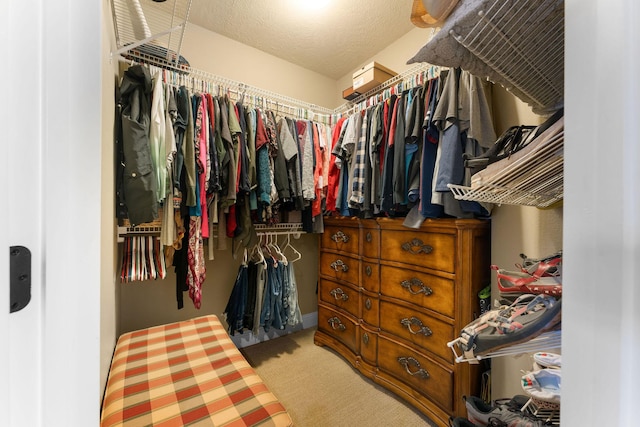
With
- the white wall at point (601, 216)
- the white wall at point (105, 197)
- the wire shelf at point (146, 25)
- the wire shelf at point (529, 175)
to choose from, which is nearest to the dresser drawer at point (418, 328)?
the wire shelf at point (529, 175)

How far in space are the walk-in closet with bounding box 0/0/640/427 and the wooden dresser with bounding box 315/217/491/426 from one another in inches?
0.5

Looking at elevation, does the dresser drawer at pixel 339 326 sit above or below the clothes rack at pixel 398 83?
below

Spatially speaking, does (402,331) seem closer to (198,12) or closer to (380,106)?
(380,106)

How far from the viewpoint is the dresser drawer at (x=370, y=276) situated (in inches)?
63.0

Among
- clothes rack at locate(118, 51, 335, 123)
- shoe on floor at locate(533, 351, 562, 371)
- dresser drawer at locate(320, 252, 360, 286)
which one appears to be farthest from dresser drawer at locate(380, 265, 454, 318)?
clothes rack at locate(118, 51, 335, 123)

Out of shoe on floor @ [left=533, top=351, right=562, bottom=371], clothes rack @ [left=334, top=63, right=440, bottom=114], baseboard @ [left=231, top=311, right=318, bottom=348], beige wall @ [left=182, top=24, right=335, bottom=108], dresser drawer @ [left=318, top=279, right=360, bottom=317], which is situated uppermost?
beige wall @ [left=182, top=24, right=335, bottom=108]

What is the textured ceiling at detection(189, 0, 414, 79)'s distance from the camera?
1710mm

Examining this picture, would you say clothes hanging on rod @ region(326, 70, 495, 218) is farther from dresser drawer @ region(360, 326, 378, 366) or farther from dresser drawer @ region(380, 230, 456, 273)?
dresser drawer @ region(360, 326, 378, 366)

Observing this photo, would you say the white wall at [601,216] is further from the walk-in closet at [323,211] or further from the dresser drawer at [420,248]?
the dresser drawer at [420,248]

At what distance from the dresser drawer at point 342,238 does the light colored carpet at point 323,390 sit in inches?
34.4

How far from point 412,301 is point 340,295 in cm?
65

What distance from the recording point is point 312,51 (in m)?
2.23

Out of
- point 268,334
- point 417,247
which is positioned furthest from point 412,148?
point 268,334

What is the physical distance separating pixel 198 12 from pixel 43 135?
6.88ft
